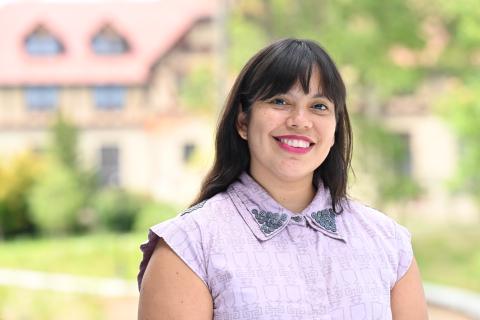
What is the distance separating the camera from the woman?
Result: 1.28 meters

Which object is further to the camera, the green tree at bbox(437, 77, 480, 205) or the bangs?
the green tree at bbox(437, 77, 480, 205)

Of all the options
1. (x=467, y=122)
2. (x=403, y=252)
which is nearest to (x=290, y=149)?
(x=403, y=252)

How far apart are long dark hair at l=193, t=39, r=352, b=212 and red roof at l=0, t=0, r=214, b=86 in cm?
1757

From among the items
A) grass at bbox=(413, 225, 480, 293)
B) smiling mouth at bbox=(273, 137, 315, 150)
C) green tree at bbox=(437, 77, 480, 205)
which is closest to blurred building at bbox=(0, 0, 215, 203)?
grass at bbox=(413, 225, 480, 293)

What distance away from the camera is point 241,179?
4.58ft

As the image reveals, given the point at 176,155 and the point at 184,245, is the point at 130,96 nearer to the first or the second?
the point at 176,155

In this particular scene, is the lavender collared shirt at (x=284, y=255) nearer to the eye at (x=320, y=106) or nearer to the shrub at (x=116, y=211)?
the eye at (x=320, y=106)

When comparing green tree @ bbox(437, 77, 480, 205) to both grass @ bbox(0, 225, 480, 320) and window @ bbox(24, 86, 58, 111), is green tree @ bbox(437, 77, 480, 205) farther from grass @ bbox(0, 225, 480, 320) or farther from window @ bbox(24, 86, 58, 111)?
window @ bbox(24, 86, 58, 111)

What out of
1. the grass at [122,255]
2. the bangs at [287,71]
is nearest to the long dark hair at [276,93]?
the bangs at [287,71]

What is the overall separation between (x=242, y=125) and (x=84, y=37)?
18.4m

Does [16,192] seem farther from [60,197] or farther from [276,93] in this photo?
[276,93]

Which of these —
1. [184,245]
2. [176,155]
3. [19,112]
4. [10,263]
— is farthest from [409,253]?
[19,112]

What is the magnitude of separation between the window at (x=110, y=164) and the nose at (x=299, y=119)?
17.5 meters

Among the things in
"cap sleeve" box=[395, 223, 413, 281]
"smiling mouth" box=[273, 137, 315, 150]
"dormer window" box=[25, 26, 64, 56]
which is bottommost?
"dormer window" box=[25, 26, 64, 56]
